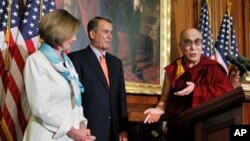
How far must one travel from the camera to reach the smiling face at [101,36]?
4.24 m

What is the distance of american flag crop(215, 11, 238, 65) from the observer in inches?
243

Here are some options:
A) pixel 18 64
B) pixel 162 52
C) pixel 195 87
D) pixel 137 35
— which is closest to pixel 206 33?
pixel 162 52

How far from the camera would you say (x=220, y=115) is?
3238mm

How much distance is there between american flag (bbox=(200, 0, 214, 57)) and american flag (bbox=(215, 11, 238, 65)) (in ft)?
0.50

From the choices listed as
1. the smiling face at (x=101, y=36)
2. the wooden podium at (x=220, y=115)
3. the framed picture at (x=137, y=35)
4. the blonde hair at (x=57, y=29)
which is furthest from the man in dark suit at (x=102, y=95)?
the framed picture at (x=137, y=35)

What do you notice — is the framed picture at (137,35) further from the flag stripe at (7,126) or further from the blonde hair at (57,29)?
the blonde hair at (57,29)

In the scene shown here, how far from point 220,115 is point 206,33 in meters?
2.94

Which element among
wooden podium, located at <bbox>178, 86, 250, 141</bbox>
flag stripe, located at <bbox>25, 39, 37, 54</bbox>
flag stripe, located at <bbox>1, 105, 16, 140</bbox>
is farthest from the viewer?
flag stripe, located at <bbox>25, 39, 37, 54</bbox>

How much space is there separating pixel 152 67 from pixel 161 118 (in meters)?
1.32

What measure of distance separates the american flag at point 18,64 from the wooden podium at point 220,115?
5.62ft

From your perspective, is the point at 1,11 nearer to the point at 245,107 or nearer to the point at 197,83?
the point at 197,83

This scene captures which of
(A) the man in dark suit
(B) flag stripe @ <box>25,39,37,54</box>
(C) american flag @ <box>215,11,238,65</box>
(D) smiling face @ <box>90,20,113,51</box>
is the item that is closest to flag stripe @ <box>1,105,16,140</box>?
(B) flag stripe @ <box>25,39,37,54</box>

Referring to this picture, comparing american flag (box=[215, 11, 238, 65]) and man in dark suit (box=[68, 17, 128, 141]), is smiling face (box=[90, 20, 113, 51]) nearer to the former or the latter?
man in dark suit (box=[68, 17, 128, 141])

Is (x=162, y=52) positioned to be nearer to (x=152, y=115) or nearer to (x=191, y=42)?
(x=191, y=42)
